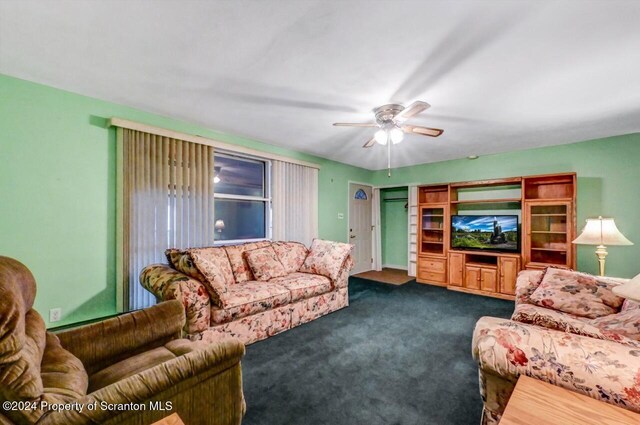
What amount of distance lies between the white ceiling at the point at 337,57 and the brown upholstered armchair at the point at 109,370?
1.55 m

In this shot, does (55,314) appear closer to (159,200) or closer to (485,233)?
(159,200)

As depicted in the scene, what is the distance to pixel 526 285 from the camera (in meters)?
2.41

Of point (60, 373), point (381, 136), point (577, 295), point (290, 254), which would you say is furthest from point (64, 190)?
point (577, 295)

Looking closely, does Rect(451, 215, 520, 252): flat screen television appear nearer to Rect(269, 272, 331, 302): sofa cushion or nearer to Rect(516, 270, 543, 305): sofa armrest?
Rect(516, 270, 543, 305): sofa armrest

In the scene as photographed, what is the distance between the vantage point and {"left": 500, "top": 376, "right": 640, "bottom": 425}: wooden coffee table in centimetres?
93

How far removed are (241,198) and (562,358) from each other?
3.73m

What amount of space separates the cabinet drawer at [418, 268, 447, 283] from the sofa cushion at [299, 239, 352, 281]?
231 centimetres

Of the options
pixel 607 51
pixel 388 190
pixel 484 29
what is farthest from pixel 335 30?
pixel 388 190

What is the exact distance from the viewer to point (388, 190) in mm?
6695

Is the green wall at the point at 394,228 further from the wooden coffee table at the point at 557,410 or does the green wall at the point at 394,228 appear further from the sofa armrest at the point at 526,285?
the wooden coffee table at the point at 557,410

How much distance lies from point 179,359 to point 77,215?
236 centimetres

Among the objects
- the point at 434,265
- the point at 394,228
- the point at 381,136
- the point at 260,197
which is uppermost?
the point at 381,136

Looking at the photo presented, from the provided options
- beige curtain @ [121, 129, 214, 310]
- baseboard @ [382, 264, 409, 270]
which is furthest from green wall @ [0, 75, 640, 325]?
baseboard @ [382, 264, 409, 270]

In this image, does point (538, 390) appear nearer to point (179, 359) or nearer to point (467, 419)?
point (467, 419)
